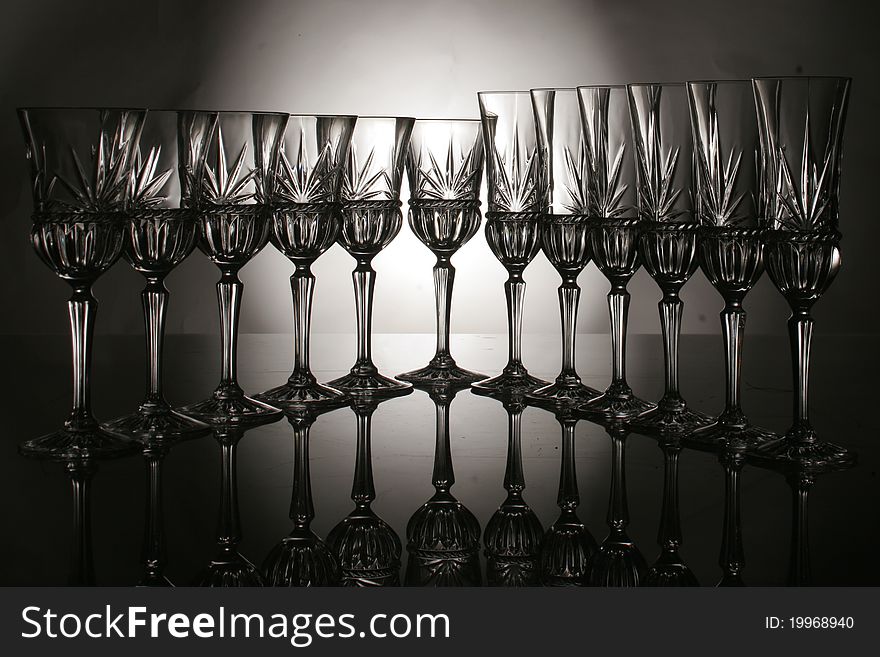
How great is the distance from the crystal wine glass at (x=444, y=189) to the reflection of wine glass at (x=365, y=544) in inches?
18.1

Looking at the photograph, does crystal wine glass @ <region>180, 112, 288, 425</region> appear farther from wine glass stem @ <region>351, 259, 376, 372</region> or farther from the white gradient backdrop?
the white gradient backdrop

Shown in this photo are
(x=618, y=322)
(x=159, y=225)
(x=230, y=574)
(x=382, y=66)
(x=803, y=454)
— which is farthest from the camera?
(x=382, y=66)

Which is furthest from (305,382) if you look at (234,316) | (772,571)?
(772,571)

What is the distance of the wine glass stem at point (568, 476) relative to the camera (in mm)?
Answer: 681

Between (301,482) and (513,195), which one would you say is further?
(513,195)

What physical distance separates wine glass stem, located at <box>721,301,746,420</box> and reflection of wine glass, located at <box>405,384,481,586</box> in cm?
27

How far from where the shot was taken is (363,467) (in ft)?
2.52

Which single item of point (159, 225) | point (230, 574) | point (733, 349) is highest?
point (159, 225)

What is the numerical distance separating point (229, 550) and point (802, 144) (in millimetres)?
519

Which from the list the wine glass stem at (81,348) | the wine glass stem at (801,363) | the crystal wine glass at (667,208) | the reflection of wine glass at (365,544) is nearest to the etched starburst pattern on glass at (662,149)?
the crystal wine glass at (667,208)

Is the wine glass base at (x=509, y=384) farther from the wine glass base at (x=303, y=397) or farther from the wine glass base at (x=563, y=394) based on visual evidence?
the wine glass base at (x=303, y=397)

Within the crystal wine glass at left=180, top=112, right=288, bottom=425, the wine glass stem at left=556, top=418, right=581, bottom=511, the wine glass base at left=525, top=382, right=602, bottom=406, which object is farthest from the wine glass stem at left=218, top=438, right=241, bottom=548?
the wine glass base at left=525, top=382, right=602, bottom=406

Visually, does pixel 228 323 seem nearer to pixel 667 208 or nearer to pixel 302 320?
pixel 302 320

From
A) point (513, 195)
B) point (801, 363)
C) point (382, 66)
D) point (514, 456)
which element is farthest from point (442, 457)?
point (382, 66)
